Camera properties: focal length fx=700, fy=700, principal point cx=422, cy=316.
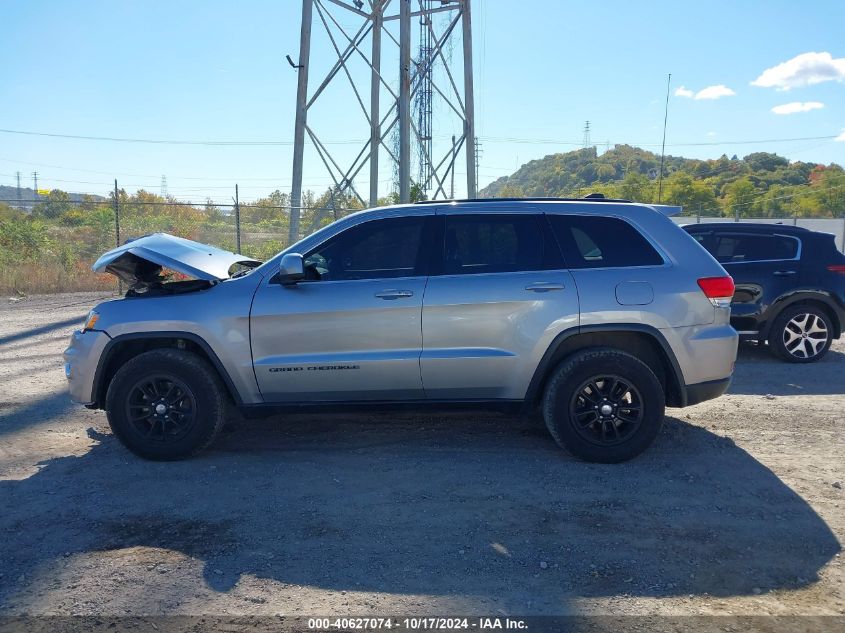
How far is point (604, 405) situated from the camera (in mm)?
4949

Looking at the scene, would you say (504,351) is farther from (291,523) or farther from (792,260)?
(792,260)

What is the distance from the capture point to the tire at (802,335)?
846 cm

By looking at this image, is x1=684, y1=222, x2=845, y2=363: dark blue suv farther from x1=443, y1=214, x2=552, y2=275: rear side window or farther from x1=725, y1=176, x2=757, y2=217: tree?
x1=725, y1=176, x2=757, y2=217: tree

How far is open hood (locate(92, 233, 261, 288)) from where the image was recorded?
16.8 feet

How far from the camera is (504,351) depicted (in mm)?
4957

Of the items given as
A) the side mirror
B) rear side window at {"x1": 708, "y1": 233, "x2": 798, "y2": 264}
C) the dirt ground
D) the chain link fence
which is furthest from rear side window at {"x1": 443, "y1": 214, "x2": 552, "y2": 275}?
the chain link fence

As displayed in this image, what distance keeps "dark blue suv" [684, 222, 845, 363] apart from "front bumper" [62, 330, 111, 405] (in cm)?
706

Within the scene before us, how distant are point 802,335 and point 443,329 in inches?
222

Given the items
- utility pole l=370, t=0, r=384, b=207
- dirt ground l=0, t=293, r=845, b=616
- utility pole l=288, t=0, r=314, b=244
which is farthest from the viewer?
utility pole l=370, t=0, r=384, b=207

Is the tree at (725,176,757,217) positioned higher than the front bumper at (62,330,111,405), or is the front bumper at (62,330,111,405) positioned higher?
the tree at (725,176,757,217)

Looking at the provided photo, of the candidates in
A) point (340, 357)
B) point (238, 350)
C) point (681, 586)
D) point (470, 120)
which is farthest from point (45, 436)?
point (470, 120)

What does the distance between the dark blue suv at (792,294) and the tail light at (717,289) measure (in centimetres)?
387

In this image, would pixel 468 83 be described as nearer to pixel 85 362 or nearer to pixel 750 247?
pixel 750 247

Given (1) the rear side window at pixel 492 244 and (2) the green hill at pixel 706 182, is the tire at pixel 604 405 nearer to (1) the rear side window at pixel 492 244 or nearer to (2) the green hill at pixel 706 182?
(1) the rear side window at pixel 492 244
